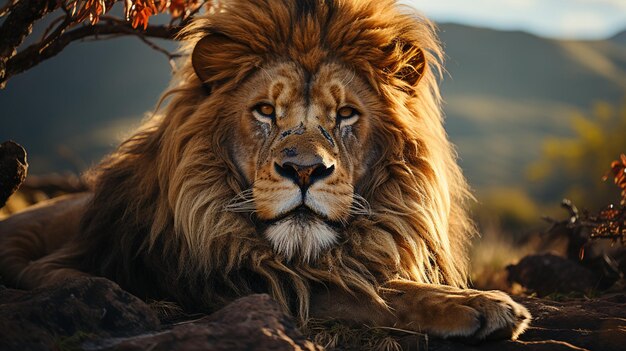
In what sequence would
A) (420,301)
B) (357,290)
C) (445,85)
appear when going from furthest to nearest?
1. (445,85)
2. (357,290)
3. (420,301)

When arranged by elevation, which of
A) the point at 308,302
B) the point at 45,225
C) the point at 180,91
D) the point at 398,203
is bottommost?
the point at 45,225

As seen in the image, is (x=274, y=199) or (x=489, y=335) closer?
(x=489, y=335)

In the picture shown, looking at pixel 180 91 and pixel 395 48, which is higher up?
pixel 395 48

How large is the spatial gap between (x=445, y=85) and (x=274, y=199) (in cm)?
8021

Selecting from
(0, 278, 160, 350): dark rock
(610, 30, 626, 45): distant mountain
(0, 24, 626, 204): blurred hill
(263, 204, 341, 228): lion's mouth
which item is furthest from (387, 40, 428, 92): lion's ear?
(610, 30, 626, 45): distant mountain

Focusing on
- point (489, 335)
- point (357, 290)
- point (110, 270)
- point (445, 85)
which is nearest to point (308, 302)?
point (357, 290)

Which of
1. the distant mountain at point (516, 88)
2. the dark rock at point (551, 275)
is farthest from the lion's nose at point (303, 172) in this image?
the distant mountain at point (516, 88)

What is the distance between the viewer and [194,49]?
4.23 m

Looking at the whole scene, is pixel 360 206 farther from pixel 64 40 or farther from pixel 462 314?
pixel 64 40

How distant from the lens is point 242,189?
13.5 ft

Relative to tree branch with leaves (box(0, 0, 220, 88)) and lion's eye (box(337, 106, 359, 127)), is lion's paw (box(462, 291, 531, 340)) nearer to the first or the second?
lion's eye (box(337, 106, 359, 127))

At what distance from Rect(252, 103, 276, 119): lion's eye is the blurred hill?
59.5 meters

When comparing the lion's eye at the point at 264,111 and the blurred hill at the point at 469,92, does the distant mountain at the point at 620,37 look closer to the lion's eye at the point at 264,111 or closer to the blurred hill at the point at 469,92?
the blurred hill at the point at 469,92

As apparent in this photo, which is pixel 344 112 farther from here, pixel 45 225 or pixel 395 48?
pixel 45 225
